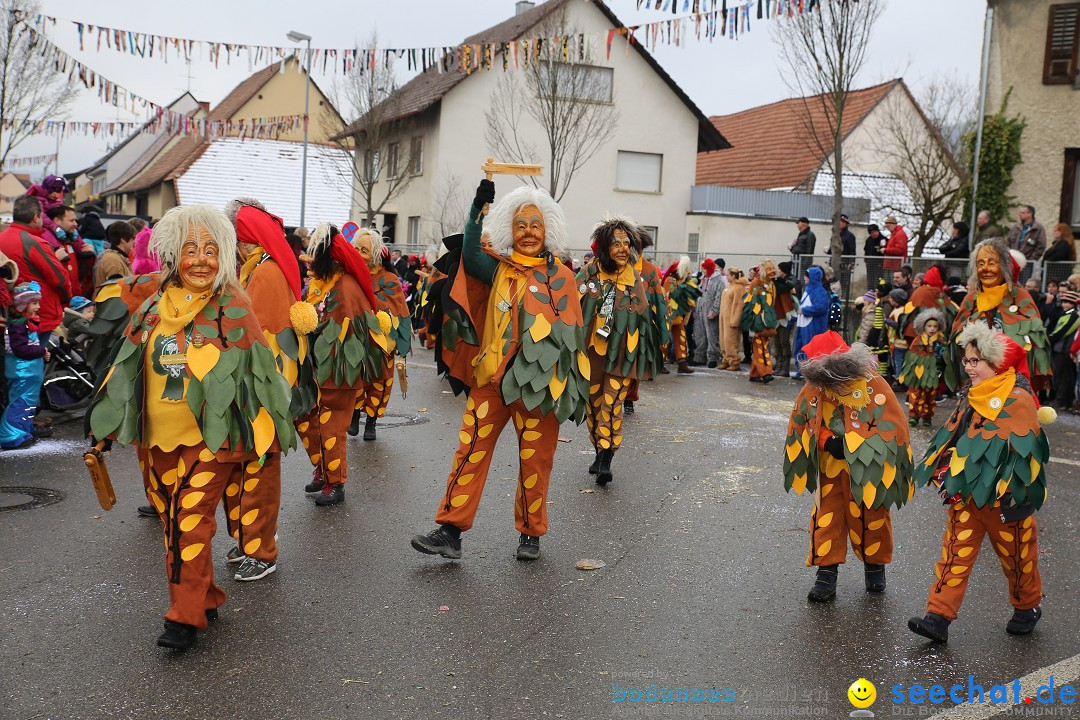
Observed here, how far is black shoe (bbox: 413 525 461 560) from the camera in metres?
5.31

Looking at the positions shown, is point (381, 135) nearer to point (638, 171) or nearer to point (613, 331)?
point (638, 171)

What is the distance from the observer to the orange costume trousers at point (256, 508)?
485cm

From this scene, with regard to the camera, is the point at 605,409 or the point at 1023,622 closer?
the point at 1023,622

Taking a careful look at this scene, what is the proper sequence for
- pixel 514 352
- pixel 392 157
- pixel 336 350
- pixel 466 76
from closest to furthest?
pixel 514 352, pixel 336 350, pixel 466 76, pixel 392 157

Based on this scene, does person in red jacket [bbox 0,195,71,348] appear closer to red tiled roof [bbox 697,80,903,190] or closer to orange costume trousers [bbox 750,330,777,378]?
orange costume trousers [bbox 750,330,777,378]

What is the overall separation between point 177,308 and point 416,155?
26.2 meters

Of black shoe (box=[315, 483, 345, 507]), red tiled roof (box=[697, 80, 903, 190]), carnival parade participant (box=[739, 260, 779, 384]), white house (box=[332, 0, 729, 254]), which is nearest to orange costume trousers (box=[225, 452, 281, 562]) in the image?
black shoe (box=[315, 483, 345, 507])

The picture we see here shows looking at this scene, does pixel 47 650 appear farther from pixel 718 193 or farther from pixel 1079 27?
pixel 718 193

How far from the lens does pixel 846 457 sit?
4.88m

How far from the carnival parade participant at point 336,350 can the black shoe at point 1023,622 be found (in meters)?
4.02

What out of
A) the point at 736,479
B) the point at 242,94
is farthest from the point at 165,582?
the point at 242,94

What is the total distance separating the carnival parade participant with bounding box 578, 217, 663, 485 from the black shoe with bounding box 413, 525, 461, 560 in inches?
90.4

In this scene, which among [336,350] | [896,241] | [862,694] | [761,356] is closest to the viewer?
[862,694]

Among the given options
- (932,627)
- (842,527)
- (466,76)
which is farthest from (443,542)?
(466,76)
